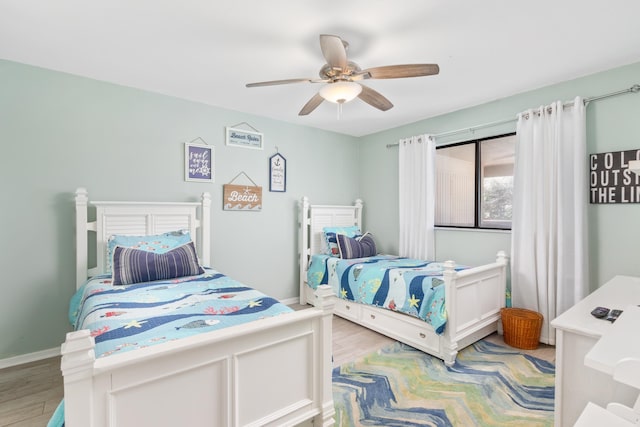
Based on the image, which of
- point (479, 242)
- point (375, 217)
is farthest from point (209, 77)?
point (479, 242)

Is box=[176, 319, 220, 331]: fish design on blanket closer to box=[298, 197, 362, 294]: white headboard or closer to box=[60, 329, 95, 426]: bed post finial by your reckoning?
box=[60, 329, 95, 426]: bed post finial

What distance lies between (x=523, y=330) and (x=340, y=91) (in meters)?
2.43

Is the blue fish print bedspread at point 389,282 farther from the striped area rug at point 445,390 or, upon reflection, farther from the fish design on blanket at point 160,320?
the fish design on blanket at point 160,320

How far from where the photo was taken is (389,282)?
2795mm

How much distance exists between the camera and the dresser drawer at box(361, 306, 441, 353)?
247 cm

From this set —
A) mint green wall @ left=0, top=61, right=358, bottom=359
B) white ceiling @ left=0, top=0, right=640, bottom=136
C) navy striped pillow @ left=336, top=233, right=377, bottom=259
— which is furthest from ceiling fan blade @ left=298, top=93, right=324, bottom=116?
navy striped pillow @ left=336, top=233, right=377, bottom=259

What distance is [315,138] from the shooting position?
13.4ft

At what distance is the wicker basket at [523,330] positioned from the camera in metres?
2.53

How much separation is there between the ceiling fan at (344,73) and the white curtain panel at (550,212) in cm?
155

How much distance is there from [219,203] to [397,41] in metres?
2.31

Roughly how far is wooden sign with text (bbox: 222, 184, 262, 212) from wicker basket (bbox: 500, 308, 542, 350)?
8.97ft

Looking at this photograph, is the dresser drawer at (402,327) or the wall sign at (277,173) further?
the wall sign at (277,173)

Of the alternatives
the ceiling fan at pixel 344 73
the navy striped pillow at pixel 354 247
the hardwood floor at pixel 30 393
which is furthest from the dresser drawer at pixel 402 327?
the hardwood floor at pixel 30 393

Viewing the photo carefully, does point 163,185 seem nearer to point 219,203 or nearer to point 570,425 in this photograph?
point 219,203
